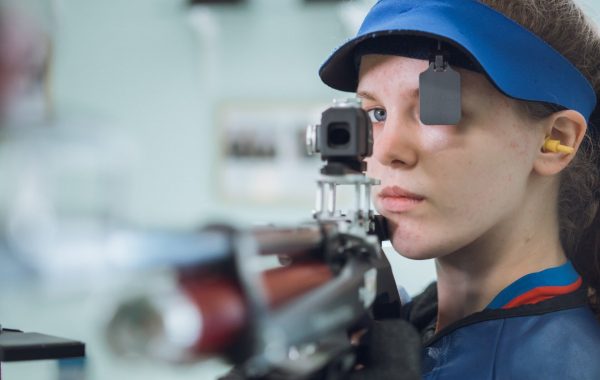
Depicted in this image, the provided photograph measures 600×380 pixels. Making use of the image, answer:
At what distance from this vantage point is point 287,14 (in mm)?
1932

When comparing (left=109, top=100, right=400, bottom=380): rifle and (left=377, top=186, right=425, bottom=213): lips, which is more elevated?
(left=377, top=186, right=425, bottom=213): lips

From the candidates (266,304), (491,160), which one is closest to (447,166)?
(491,160)

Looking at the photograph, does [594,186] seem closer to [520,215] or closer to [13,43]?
[520,215]

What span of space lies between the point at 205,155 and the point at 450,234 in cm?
128

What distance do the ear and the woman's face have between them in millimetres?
26

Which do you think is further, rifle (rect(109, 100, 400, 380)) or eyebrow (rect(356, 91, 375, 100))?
eyebrow (rect(356, 91, 375, 100))

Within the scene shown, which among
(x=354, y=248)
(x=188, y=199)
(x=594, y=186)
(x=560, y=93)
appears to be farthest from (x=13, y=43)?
(x=188, y=199)

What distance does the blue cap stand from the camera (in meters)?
0.74

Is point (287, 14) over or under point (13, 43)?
over

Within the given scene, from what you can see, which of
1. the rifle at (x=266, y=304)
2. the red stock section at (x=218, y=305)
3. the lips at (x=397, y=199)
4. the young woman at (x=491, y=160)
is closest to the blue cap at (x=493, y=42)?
the young woman at (x=491, y=160)

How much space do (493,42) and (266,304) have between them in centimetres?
46

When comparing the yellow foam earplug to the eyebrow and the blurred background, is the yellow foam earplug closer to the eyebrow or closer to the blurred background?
the eyebrow

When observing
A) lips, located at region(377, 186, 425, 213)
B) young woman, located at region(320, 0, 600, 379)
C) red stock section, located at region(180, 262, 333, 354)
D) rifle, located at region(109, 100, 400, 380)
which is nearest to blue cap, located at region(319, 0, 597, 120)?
young woman, located at region(320, 0, 600, 379)

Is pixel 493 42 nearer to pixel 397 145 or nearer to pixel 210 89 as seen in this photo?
pixel 397 145
